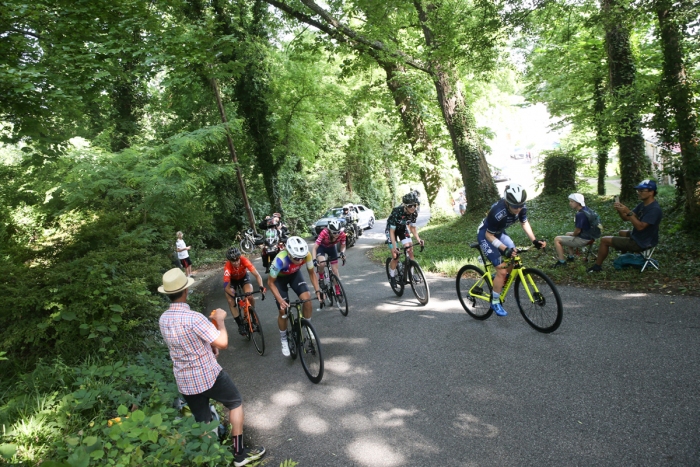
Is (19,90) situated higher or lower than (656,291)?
higher

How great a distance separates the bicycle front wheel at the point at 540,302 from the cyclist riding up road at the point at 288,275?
3.11 meters

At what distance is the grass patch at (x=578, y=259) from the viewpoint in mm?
6973

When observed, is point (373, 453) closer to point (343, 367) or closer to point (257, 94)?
point (343, 367)

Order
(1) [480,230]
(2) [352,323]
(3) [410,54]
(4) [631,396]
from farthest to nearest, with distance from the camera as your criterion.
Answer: (3) [410,54] < (2) [352,323] < (1) [480,230] < (4) [631,396]

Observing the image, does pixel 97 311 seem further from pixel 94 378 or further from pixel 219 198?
pixel 219 198

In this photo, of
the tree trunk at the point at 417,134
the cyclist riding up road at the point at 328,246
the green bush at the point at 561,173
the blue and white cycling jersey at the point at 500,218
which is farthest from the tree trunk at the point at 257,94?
the blue and white cycling jersey at the point at 500,218

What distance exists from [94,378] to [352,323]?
4199mm

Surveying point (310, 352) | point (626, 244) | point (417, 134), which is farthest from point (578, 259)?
point (417, 134)

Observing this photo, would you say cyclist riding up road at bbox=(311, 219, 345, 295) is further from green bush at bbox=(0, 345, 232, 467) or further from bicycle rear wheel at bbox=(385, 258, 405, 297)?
green bush at bbox=(0, 345, 232, 467)

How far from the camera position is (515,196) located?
18.5 ft

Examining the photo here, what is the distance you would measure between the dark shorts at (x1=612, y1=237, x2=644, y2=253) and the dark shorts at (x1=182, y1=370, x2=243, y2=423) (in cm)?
718

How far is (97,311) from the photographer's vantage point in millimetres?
5848

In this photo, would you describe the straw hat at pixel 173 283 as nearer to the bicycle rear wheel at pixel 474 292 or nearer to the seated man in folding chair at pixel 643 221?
the bicycle rear wheel at pixel 474 292

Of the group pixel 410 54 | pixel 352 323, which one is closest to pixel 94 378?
pixel 352 323
